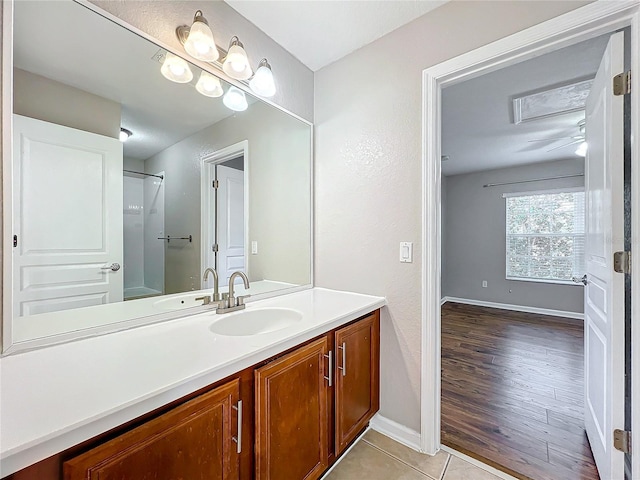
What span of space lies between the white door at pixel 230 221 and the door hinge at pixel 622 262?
1.84m

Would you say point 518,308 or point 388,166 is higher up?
point 388,166

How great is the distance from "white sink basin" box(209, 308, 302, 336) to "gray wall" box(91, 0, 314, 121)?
1.30 m

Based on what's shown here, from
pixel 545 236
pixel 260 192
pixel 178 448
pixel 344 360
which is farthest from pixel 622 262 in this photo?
pixel 545 236

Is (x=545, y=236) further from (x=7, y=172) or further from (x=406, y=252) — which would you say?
(x=7, y=172)

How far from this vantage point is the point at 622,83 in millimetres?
1137

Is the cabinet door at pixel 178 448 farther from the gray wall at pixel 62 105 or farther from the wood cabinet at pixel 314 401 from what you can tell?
the gray wall at pixel 62 105

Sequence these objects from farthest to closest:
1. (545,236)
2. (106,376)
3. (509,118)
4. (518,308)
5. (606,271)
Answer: (518,308), (545,236), (509,118), (606,271), (106,376)

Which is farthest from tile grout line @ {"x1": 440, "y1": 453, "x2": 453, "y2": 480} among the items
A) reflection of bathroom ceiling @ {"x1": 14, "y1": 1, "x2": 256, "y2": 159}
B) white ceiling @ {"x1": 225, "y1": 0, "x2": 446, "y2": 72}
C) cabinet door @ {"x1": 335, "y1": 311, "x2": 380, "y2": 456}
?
white ceiling @ {"x1": 225, "y1": 0, "x2": 446, "y2": 72}

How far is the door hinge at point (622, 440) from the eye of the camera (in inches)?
44.0

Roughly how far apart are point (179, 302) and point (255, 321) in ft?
1.29

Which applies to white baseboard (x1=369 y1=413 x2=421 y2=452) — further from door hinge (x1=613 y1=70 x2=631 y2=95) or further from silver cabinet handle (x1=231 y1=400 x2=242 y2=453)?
door hinge (x1=613 y1=70 x2=631 y2=95)

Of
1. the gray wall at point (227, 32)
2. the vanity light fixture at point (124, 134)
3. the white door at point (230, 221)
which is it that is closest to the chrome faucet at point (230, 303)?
the white door at point (230, 221)

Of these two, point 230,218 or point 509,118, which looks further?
point 509,118

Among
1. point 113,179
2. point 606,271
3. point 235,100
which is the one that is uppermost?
point 235,100
